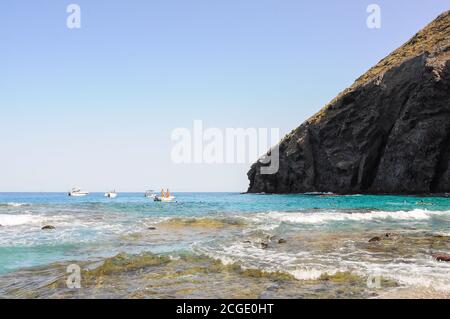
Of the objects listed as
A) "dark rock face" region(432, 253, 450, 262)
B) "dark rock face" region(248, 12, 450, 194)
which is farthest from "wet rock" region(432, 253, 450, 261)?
"dark rock face" region(248, 12, 450, 194)

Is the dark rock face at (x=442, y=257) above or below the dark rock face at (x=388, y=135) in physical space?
below

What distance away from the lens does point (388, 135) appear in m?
96.8

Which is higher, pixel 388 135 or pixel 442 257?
pixel 388 135

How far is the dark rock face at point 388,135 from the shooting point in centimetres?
8350

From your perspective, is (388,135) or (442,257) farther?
(388,135)

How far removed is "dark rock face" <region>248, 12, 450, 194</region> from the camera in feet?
274

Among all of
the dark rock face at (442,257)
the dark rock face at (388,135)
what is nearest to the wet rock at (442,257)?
the dark rock face at (442,257)

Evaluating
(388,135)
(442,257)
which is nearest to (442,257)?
(442,257)

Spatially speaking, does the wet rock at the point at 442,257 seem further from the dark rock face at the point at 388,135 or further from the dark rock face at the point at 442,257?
the dark rock face at the point at 388,135

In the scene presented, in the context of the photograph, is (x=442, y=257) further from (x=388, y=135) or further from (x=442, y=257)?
(x=388, y=135)

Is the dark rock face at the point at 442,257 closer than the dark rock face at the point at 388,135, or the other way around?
the dark rock face at the point at 442,257

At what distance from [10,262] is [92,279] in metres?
6.02

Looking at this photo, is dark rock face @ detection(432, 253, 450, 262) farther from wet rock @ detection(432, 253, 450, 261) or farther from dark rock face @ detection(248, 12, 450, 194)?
dark rock face @ detection(248, 12, 450, 194)
